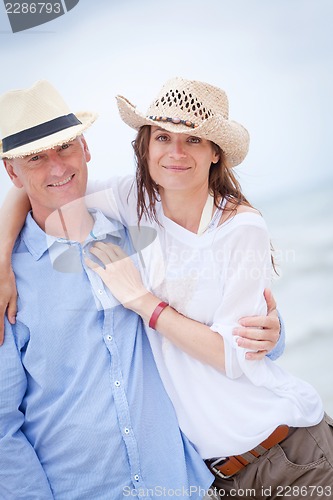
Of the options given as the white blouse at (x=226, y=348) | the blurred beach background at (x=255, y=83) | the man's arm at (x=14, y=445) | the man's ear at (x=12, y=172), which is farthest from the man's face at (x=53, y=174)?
the blurred beach background at (x=255, y=83)

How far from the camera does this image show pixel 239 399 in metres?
1.63

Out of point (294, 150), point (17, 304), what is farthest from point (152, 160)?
point (294, 150)

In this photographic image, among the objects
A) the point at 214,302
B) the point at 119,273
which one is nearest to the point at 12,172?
the point at 119,273

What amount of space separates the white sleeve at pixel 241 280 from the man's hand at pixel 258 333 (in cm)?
2

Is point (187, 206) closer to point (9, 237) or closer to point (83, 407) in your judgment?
point (9, 237)

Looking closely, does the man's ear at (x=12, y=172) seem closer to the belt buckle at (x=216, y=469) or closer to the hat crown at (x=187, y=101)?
the hat crown at (x=187, y=101)

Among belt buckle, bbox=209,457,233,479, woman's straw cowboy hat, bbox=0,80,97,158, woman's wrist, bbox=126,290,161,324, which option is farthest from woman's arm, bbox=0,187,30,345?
belt buckle, bbox=209,457,233,479

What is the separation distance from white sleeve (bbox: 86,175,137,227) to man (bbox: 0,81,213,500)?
0.27 ft

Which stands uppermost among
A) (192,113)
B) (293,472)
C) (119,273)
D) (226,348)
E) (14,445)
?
(192,113)

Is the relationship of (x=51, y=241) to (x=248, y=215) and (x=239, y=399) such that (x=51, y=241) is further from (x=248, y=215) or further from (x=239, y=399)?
(x=239, y=399)

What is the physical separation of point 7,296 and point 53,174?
13.4 inches

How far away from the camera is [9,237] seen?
172 cm

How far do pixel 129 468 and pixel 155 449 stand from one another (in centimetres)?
8

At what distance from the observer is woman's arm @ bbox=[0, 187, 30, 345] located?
1.63 meters
